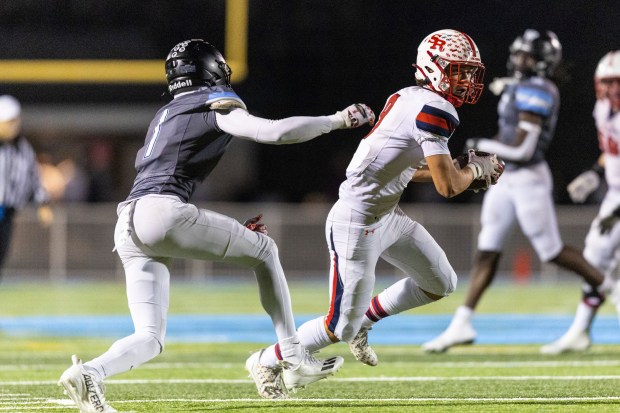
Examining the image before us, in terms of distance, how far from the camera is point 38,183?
10297mm

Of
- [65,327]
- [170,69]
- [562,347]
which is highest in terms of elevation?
[170,69]

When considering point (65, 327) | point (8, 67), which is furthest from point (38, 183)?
point (8, 67)

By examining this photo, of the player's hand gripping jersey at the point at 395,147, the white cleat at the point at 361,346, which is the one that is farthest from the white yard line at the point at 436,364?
the player's hand gripping jersey at the point at 395,147

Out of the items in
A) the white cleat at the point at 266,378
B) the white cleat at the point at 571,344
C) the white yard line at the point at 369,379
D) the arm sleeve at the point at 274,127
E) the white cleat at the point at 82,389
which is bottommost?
the white cleat at the point at 571,344

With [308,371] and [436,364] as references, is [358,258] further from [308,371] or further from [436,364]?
[436,364]

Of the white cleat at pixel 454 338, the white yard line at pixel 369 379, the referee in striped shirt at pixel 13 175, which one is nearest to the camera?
the white yard line at pixel 369 379

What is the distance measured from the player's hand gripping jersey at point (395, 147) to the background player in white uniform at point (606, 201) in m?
2.73

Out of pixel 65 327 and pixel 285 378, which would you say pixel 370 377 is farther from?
pixel 65 327

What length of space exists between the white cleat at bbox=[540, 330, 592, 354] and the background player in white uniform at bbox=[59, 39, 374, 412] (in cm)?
291

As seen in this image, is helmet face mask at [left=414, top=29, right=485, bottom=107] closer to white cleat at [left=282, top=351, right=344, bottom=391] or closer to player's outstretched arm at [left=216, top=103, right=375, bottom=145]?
player's outstretched arm at [left=216, top=103, right=375, bottom=145]

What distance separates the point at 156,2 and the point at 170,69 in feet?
43.2

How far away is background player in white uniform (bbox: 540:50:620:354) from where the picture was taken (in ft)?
26.3

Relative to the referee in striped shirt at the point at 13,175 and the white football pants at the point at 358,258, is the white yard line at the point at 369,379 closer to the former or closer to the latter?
the white football pants at the point at 358,258

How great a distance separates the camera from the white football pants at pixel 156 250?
5.18 meters
